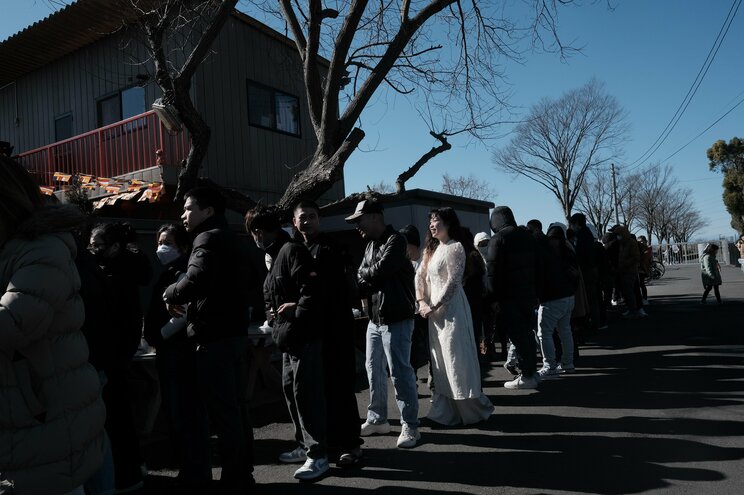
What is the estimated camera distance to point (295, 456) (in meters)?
4.38

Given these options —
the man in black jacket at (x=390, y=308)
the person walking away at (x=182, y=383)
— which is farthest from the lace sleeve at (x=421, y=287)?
the person walking away at (x=182, y=383)

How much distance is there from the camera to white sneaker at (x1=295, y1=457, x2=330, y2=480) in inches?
154

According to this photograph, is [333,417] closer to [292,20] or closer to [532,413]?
[532,413]

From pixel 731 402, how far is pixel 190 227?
16.7ft

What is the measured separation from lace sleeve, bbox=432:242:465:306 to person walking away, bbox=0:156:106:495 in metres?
3.22

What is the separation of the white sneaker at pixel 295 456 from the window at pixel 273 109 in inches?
→ 410

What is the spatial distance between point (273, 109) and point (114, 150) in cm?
395

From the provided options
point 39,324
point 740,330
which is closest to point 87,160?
point 39,324

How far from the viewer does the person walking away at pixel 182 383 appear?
374cm

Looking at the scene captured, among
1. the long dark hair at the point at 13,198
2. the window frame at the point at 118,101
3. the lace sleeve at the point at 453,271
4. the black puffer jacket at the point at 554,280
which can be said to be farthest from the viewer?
the window frame at the point at 118,101

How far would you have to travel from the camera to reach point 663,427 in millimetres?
4742

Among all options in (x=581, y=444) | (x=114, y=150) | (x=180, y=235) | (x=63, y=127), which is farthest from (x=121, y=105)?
(x=581, y=444)

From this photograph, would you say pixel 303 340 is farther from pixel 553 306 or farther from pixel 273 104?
pixel 273 104

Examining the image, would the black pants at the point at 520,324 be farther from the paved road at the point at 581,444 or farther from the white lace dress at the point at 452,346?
the white lace dress at the point at 452,346
